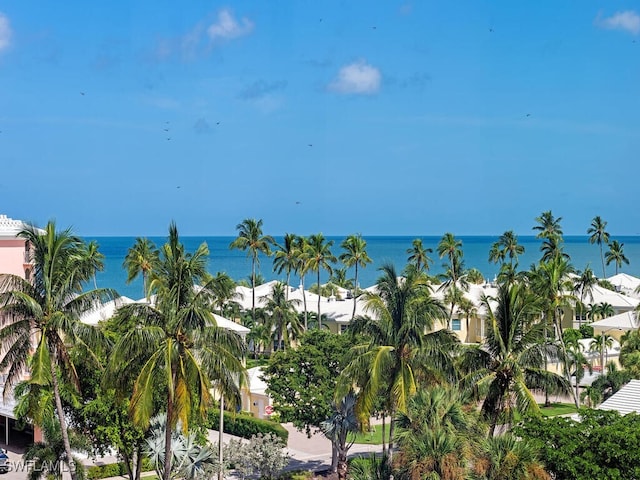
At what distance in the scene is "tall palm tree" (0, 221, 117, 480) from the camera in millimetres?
27344

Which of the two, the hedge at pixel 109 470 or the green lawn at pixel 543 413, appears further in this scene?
the green lawn at pixel 543 413

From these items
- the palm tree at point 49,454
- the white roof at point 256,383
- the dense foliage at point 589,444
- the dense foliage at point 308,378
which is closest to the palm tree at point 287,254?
the white roof at point 256,383

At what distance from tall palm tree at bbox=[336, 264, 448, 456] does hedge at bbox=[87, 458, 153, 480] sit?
11053 millimetres

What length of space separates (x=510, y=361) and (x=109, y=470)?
1931 centimetres

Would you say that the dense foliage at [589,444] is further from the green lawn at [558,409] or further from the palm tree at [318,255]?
the palm tree at [318,255]

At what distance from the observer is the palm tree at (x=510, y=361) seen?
94.1 ft

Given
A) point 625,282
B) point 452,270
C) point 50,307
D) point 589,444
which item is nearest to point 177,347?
point 50,307

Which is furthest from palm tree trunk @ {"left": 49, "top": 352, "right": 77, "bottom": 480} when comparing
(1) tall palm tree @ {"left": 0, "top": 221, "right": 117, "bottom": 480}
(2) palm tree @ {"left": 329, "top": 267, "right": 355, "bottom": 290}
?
(2) palm tree @ {"left": 329, "top": 267, "right": 355, "bottom": 290}

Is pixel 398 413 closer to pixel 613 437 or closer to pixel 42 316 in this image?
pixel 613 437

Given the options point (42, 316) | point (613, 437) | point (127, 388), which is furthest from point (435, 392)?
point (42, 316)

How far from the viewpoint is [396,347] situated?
30828 millimetres

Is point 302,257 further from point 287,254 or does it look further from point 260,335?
point 260,335

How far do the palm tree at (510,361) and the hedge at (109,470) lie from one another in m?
15.9

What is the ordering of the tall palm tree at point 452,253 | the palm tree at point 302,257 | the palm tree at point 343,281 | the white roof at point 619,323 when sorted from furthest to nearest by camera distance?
1. the palm tree at point 343,281
2. the tall palm tree at point 452,253
3. the palm tree at point 302,257
4. the white roof at point 619,323
